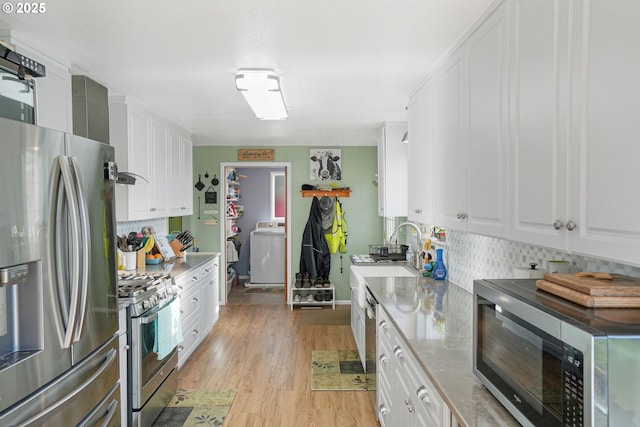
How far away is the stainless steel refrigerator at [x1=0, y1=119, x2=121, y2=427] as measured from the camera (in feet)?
4.64

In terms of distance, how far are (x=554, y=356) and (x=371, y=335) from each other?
2.18m

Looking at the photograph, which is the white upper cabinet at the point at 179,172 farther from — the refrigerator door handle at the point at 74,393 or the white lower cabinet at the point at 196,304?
the refrigerator door handle at the point at 74,393

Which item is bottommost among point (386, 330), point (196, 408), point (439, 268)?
point (196, 408)

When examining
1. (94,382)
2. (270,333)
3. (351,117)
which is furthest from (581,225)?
(270,333)

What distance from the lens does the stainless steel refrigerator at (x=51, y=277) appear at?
142cm

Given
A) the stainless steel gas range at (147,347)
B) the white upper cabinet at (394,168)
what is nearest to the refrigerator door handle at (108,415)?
the stainless steel gas range at (147,347)

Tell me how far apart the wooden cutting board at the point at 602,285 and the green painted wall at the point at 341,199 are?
476 cm

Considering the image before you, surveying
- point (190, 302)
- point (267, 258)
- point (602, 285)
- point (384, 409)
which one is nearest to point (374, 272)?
point (384, 409)

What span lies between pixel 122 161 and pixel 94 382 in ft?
6.40

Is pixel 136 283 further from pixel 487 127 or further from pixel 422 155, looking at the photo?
pixel 487 127

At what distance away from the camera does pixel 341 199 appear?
587 cm

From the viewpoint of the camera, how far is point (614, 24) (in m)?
0.99

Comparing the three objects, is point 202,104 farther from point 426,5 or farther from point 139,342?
point 426,5

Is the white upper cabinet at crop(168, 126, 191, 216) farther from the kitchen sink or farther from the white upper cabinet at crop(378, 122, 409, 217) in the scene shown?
the white upper cabinet at crop(378, 122, 409, 217)
